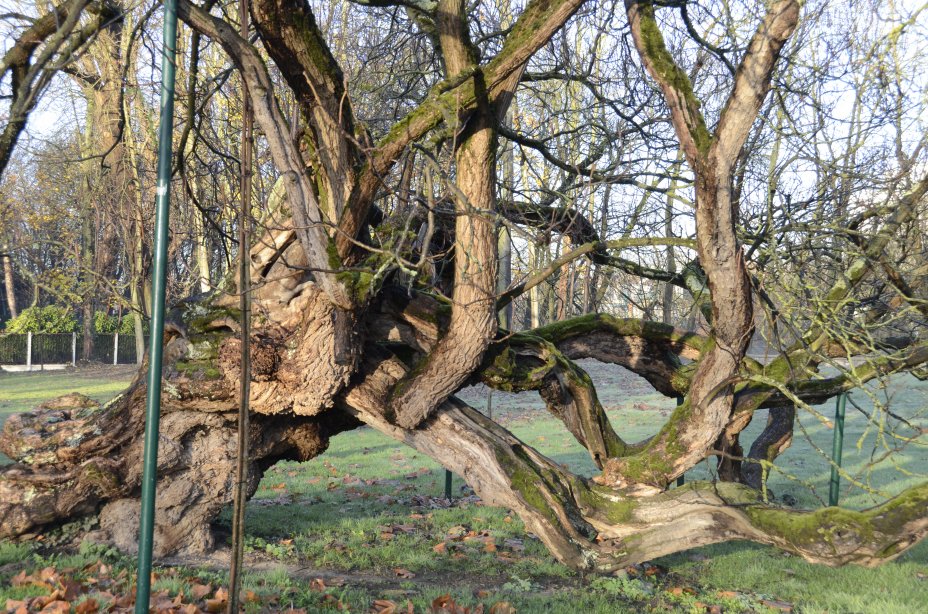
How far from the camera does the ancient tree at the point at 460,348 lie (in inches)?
189

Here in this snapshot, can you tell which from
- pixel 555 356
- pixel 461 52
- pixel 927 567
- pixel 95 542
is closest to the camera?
pixel 461 52

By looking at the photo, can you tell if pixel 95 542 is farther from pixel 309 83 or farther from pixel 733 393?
pixel 733 393

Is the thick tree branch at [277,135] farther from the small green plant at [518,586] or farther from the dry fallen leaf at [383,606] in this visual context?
the small green plant at [518,586]

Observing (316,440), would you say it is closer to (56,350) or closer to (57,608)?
(57,608)

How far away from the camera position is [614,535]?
5.67 m

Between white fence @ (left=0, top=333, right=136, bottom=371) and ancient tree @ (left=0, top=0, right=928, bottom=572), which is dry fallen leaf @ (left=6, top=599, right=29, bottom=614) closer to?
ancient tree @ (left=0, top=0, right=928, bottom=572)

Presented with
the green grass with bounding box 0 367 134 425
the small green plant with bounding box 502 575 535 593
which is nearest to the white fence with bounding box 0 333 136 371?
the green grass with bounding box 0 367 134 425

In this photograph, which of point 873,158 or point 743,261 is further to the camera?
point 873,158

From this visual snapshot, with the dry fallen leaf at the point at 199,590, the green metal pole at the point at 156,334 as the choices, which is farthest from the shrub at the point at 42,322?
the green metal pole at the point at 156,334

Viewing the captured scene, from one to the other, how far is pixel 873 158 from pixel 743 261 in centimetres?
365

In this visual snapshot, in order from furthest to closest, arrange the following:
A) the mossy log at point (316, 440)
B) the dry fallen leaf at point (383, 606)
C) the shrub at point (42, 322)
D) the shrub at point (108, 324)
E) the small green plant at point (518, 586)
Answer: the shrub at point (108, 324)
the shrub at point (42, 322)
the small green plant at point (518, 586)
the mossy log at point (316, 440)
the dry fallen leaf at point (383, 606)

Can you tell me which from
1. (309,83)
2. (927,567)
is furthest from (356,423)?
(927,567)

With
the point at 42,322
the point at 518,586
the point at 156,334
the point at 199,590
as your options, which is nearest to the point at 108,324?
the point at 42,322

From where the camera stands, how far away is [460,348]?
543 centimetres
